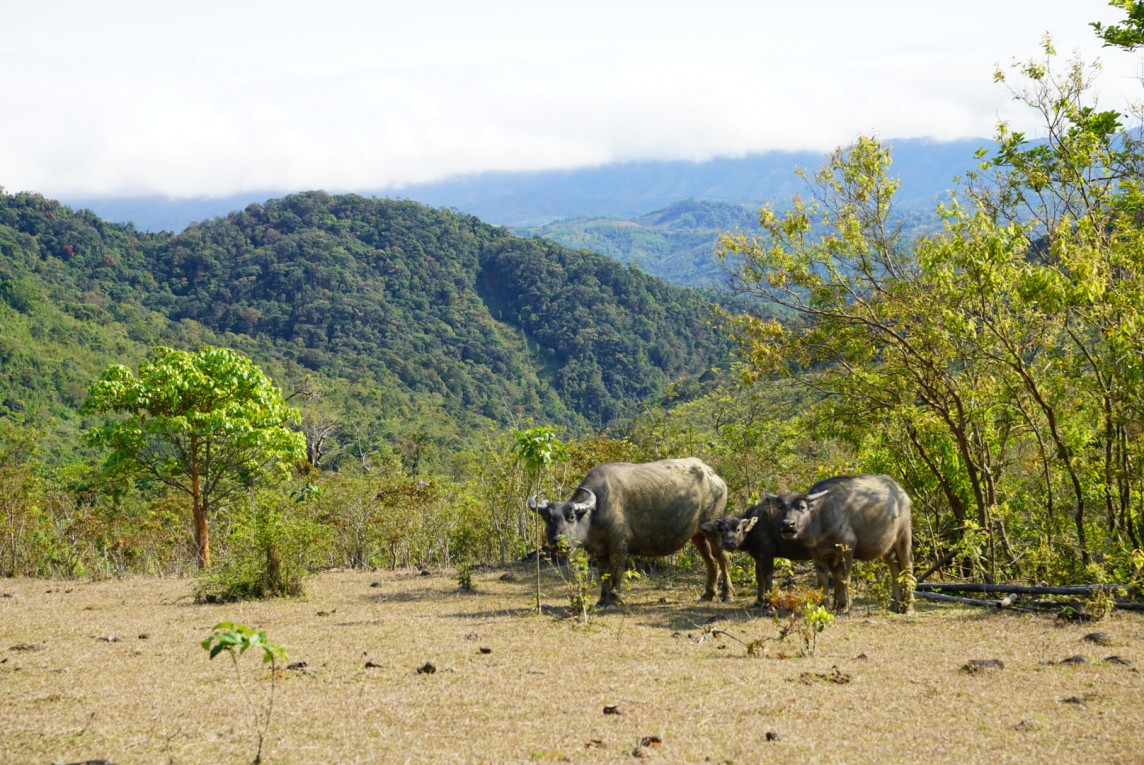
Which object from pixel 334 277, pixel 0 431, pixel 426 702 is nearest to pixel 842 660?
pixel 426 702

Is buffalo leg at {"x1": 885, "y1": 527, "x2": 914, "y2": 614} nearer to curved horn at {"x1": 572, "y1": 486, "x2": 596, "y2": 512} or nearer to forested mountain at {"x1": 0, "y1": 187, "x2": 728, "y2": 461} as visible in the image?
curved horn at {"x1": 572, "y1": 486, "x2": 596, "y2": 512}

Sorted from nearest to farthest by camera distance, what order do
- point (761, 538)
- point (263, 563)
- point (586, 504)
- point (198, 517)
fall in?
point (761, 538) < point (586, 504) < point (263, 563) < point (198, 517)

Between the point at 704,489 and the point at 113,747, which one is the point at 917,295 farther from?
the point at 113,747

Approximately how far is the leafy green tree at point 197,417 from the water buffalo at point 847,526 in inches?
428

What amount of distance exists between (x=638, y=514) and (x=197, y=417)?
29.4ft

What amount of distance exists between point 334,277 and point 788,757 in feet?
384

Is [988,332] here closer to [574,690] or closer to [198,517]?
[574,690]

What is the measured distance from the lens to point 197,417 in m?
17.6

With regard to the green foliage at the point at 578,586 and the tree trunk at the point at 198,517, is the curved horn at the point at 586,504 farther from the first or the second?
the tree trunk at the point at 198,517

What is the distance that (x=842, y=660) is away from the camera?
9.09m

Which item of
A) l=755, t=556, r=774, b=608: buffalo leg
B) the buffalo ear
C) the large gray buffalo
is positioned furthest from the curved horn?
the buffalo ear

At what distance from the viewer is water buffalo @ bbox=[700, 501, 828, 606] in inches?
486

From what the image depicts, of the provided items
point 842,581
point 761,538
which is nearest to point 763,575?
point 761,538

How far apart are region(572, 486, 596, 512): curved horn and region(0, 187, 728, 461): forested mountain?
70.8 m
